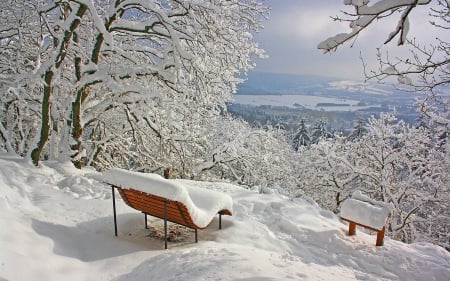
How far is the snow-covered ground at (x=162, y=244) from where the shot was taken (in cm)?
469

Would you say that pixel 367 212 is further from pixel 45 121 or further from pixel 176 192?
pixel 45 121

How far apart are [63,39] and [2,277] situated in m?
5.62

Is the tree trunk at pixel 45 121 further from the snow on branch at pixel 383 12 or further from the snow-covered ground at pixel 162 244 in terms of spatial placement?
the snow on branch at pixel 383 12

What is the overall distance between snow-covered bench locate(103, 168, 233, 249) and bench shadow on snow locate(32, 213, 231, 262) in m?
0.28

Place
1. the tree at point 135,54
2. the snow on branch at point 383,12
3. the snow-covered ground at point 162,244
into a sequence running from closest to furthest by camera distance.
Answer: the snow on branch at point 383,12
the snow-covered ground at point 162,244
the tree at point 135,54

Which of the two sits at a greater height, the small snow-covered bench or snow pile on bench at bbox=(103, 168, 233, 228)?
snow pile on bench at bbox=(103, 168, 233, 228)

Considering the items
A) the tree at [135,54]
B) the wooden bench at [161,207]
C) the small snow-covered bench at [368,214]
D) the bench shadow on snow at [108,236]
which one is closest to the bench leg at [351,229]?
the small snow-covered bench at [368,214]

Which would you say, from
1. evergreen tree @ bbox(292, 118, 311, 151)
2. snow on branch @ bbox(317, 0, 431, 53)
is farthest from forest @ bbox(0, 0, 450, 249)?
evergreen tree @ bbox(292, 118, 311, 151)

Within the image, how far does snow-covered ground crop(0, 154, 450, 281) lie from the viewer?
4.69 m

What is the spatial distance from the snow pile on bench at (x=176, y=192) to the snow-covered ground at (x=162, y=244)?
1.75ft

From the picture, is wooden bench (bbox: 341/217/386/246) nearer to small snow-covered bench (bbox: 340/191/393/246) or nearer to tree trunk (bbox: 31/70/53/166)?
small snow-covered bench (bbox: 340/191/393/246)

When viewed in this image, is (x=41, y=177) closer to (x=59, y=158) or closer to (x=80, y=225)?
(x=59, y=158)

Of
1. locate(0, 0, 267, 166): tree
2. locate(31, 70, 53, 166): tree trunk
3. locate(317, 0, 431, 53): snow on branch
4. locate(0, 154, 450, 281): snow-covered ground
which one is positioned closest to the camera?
locate(317, 0, 431, 53): snow on branch

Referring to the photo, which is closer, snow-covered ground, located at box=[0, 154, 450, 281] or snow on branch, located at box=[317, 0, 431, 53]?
snow on branch, located at box=[317, 0, 431, 53]
